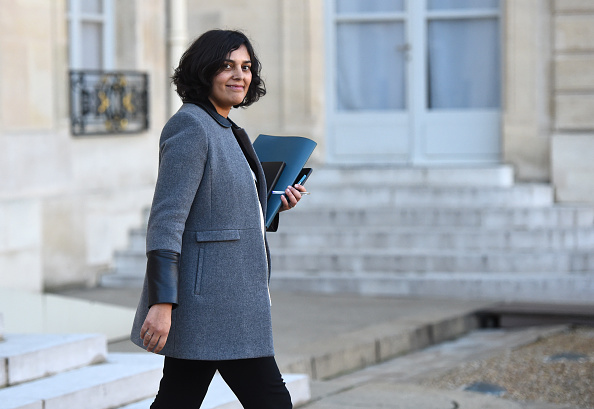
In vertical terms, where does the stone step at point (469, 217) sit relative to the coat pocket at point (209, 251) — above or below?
below

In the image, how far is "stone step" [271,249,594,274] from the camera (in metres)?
9.23

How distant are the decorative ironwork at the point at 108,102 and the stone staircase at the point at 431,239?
98 centimetres

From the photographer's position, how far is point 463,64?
36.9 ft

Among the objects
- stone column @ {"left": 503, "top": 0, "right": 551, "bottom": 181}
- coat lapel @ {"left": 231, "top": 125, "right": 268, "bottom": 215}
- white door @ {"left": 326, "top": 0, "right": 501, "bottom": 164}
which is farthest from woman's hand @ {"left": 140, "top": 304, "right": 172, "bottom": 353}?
white door @ {"left": 326, "top": 0, "right": 501, "bottom": 164}

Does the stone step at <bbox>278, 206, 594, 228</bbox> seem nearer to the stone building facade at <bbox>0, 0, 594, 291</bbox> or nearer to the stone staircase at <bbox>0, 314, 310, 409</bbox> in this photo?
the stone building facade at <bbox>0, 0, 594, 291</bbox>

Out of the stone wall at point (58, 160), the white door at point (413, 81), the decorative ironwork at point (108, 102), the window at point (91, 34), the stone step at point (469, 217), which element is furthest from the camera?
the white door at point (413, 81)

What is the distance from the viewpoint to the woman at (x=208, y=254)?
10.2ft

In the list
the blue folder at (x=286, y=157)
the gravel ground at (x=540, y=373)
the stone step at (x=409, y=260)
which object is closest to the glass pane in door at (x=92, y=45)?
the stone step at (x=409, y=260)

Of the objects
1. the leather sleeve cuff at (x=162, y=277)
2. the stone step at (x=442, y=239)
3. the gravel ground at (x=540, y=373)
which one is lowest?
the gravel ground at (x=540, y=373)

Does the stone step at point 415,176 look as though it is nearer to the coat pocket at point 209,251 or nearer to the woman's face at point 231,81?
the woman's face at point 231,81

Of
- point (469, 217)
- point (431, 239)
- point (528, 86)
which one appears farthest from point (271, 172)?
point (528, 86)

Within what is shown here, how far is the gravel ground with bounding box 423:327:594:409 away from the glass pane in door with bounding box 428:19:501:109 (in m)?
4.35

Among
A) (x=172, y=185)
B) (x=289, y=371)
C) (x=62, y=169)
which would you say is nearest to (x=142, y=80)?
(x=62, y=169)

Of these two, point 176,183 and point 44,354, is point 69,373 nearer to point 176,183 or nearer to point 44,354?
point 44,354
